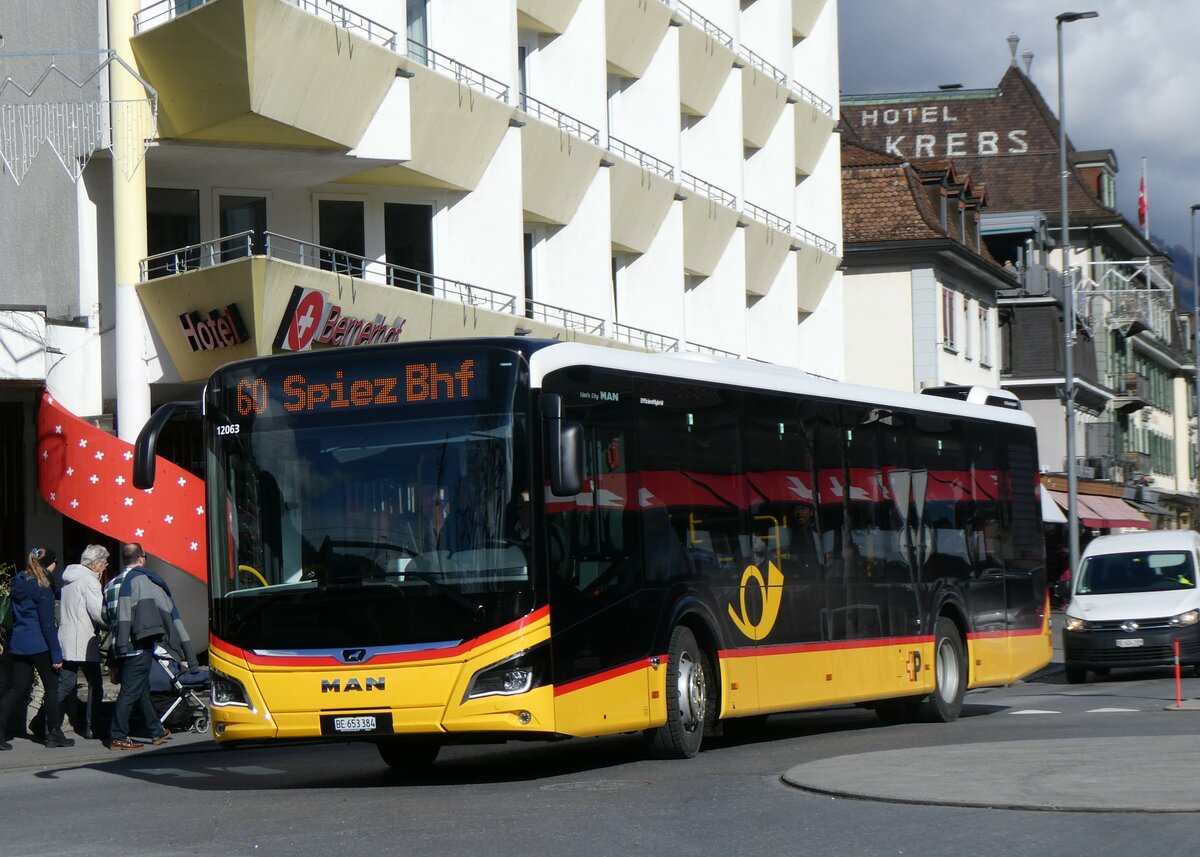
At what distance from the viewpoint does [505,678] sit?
1222 cm

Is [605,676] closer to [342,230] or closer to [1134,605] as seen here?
[1134,605]

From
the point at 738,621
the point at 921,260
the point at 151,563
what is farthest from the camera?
the point at 921,260

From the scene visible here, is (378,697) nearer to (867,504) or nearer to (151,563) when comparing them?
(867,504)

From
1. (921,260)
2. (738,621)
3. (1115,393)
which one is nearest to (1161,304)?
(1115,393)

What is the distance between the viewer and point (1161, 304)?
277 feet

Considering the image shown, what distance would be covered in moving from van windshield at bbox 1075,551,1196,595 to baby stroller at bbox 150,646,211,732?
13948mm

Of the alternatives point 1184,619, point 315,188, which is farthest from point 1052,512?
point 315,188

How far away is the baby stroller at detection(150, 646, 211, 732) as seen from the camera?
18422 mm

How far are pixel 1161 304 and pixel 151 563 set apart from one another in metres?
67.8

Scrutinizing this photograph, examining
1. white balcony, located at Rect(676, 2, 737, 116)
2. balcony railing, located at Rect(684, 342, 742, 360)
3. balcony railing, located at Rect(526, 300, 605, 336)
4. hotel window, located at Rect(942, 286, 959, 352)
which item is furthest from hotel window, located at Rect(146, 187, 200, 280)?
hotel window, located at Rect(942, 286, 959, 352)

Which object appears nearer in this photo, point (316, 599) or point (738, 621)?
point (316, 599)

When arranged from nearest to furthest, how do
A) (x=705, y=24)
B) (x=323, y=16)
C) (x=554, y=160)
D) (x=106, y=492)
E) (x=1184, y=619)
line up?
(x=106, y=492), (x=323, y=16), (x=1184, y=619), (x=554, y=160), (x=705, y=24)

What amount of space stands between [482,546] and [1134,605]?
53.7 feet

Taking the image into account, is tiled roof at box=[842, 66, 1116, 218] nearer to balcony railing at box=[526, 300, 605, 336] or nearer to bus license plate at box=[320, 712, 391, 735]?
balcony railing at box=[526, 300, 605, 336]
